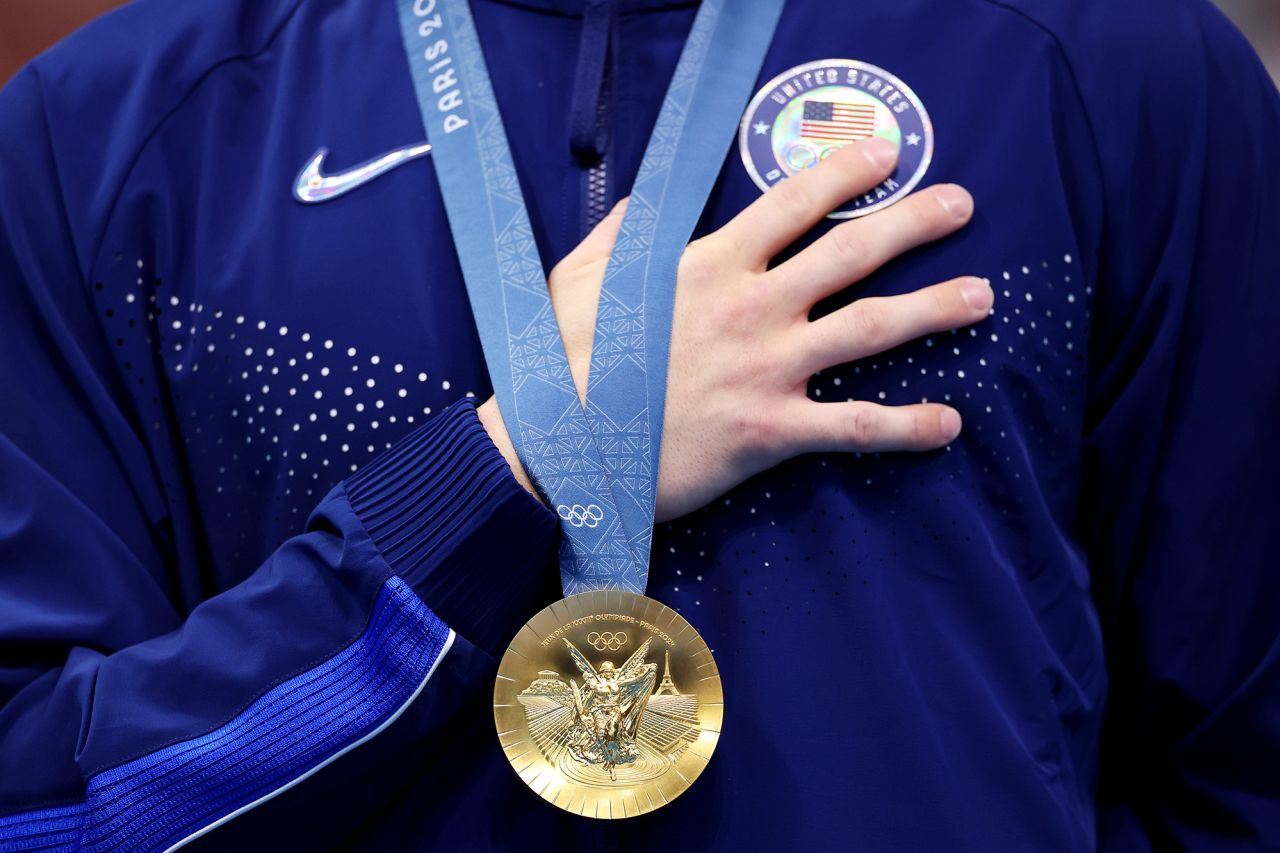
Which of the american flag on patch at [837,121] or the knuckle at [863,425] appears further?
the american flag on patch at [837,121]

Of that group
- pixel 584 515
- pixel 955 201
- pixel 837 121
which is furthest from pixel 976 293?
pixel 584 515

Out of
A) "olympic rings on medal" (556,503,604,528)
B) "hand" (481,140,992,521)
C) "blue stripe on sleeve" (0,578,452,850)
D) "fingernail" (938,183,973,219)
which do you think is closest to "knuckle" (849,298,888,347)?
"hand" (481,140,992,521)

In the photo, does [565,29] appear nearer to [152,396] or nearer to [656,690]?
[152,396]

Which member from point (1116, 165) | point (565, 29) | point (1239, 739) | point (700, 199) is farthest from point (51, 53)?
point (1239, 739)

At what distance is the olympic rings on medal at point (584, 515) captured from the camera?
0.96 m

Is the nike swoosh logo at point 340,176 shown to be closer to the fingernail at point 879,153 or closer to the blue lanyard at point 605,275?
the blue lanyard at point 605,275

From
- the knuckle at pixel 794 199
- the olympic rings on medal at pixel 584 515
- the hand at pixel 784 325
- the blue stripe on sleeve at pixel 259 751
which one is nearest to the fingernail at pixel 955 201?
the hand at pixel 784 325

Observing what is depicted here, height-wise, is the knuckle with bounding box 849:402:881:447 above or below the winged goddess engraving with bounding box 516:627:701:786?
above

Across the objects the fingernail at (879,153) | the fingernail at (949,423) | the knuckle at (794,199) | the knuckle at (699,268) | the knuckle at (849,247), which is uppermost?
the fingernail at (879,153)

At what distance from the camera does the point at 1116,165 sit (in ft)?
3.55

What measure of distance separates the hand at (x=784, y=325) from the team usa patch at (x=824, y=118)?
36mm

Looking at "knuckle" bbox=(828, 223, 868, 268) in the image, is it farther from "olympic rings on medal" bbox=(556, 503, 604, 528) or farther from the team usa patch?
"olympic rings on medal" bbox=(556, 503, 604, 528)

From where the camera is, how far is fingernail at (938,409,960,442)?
0.99 metres

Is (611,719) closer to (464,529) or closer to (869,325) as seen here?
(464,529)
